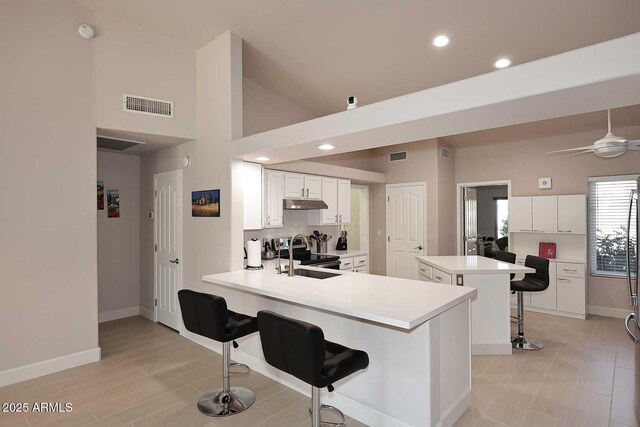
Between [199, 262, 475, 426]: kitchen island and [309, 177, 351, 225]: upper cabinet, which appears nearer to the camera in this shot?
[199, 262, 475, 426]: kitchen island

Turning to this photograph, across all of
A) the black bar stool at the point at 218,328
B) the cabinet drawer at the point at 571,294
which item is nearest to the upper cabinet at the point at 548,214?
the cabinet drawer at the point at 571,294

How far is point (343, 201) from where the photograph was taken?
591 centimetres

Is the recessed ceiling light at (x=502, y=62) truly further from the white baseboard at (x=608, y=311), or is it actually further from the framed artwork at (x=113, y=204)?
the framed artwork at (x=113, y=204)

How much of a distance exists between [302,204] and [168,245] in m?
1.90

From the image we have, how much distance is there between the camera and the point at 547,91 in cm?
190

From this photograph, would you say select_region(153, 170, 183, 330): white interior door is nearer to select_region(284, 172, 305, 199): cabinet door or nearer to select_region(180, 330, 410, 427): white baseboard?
select_region(284, 172, 305, 199): cabinet door

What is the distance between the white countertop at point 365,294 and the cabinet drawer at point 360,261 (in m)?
2.29

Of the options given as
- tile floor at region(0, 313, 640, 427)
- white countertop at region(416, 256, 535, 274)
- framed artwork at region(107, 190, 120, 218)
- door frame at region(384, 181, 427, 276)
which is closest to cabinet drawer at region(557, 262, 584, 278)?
tile floor at region(0, 313, 640, 427)

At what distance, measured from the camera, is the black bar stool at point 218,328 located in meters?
2.59

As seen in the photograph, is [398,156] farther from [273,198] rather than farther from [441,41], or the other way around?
[441,41]

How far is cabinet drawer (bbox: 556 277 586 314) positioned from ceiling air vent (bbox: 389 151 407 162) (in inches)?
123

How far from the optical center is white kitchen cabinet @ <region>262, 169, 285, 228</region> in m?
4.59

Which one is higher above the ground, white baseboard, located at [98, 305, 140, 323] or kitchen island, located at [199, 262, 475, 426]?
kitchen island, located at [199, 262, 475, 426]

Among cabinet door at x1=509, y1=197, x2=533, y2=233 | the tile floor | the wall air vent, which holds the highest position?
the wall air vent
